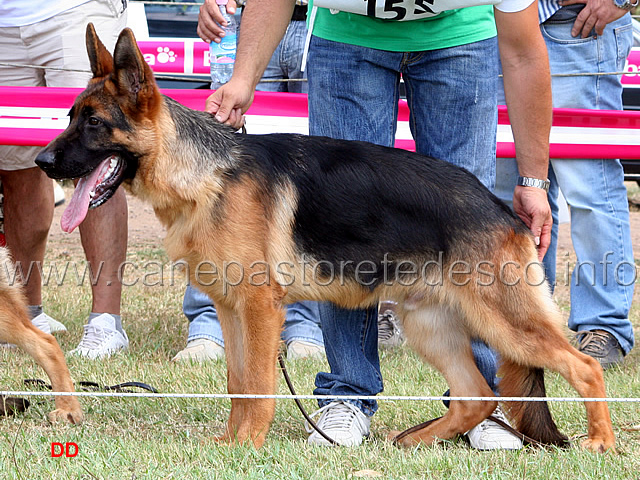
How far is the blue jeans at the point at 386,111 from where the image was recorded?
10.7 ft

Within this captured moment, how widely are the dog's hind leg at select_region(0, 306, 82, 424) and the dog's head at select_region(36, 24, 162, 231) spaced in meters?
→ 0.81

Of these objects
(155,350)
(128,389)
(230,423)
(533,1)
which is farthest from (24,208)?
(533,1)

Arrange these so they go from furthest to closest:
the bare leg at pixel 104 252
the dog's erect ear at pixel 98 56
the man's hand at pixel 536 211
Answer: the bare leg at pixel 104 252, the man's hand at pixel 536 211, the dog's erect ear at pixel 98 56

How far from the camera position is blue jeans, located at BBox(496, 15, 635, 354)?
15.7 feet

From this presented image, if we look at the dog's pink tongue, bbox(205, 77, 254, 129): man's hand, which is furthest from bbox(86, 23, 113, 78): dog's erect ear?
bbox(205, 77, 254, 129): man's hand

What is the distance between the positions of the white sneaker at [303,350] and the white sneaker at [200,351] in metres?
0.44

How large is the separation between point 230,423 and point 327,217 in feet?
3.12

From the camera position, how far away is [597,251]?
15.9ft

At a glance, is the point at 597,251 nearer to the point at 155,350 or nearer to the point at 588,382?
the point at 588,382

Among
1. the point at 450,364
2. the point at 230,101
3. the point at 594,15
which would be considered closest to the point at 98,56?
the point at 230,101

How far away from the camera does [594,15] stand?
457 cm

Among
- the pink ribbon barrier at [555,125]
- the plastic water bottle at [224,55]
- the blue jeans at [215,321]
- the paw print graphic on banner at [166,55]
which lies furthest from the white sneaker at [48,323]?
the paw print graphic on banner at [166,55]

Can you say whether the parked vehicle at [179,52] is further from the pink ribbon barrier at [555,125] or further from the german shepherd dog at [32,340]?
the german shepherd dog at [32,340]

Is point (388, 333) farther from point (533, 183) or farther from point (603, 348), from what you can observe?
point (533, 183)
